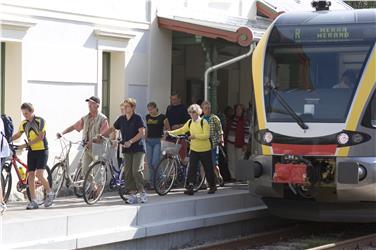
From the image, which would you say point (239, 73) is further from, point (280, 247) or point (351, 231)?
point (280, 247)

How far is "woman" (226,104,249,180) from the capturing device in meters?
15.7

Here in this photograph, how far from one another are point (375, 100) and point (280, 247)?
8.60 feet

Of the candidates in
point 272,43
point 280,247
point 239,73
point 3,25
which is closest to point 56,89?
point 3,25

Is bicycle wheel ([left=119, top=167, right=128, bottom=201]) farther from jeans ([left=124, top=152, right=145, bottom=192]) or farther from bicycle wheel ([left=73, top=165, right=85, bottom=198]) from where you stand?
bicycle wheel ([left=73, top=165, right=85, bottom=198])

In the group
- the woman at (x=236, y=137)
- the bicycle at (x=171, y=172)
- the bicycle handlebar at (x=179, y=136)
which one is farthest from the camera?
the woman at (x=236, y=137)

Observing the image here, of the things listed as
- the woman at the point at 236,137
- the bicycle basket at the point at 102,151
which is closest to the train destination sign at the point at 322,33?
the bicycle basket at the point at 102,151

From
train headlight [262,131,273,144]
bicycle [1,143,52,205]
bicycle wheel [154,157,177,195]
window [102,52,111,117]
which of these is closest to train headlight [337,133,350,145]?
train headlight [262,131,273,144]

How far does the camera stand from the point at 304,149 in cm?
1091

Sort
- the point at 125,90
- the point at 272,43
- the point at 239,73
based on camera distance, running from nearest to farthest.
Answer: the point at 272,43 < the point at 125,90 < the point at 239,73

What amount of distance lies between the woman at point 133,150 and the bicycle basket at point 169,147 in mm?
1556

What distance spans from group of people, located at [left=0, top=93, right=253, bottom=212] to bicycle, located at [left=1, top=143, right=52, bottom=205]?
0.73 ft

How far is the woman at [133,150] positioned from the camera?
37.8 feet

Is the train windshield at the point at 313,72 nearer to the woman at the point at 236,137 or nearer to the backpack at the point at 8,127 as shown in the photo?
the backpack at the point at 8,127

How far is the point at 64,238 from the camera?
9.50 m
